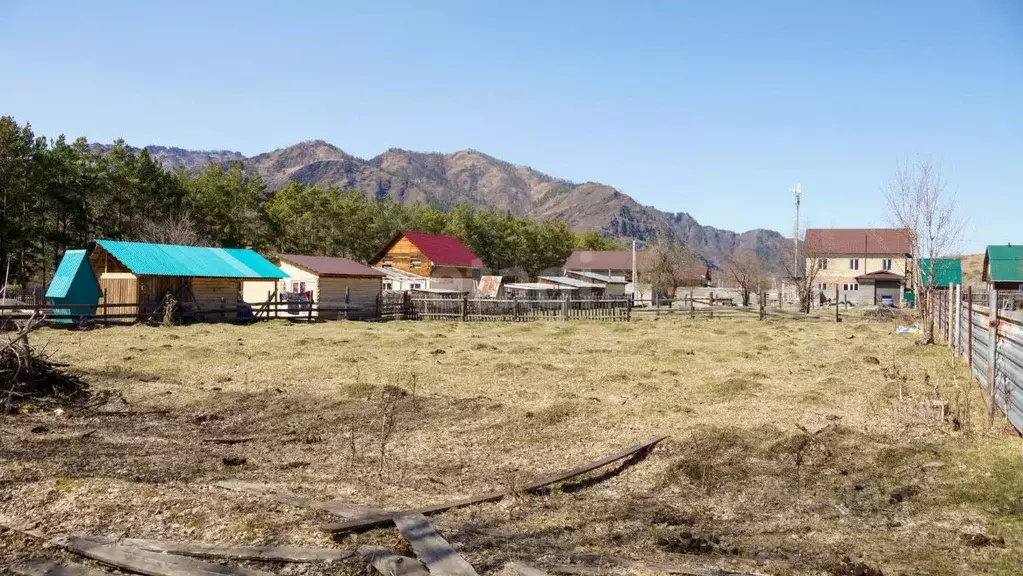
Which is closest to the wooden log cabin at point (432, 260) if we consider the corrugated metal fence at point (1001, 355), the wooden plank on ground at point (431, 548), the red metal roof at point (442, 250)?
the red metal roof at point (442, 250)

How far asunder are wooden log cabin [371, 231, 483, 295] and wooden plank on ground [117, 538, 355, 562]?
55.6 metres

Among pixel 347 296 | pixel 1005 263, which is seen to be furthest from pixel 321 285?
pixel 1005 263

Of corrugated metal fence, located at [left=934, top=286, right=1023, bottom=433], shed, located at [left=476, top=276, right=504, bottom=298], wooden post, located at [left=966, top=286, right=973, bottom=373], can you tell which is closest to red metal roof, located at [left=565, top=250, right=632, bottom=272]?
shed, located at [left=476, top=276, right=504, bottom=298]

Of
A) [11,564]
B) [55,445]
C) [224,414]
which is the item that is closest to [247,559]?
[11,564]

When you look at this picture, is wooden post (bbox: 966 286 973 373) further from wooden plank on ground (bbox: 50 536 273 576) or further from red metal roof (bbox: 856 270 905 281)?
red metal roof (bbox: 856 270 905 281)

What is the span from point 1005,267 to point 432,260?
46724 millimetres

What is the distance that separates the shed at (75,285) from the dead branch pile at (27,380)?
19868 millimetres

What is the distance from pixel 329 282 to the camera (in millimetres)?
40906

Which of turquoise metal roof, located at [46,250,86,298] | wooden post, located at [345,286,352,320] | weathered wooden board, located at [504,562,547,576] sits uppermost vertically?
turquoise metal roof, located at [46,250,86,298]

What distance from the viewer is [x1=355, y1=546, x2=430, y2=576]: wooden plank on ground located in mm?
5188

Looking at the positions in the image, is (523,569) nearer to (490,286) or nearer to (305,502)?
(305,502)

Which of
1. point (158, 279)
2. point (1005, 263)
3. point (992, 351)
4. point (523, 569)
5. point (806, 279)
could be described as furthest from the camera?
point (1005, 263)

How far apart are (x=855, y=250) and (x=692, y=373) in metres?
67.8

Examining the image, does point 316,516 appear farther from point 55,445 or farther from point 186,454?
point 55,445
